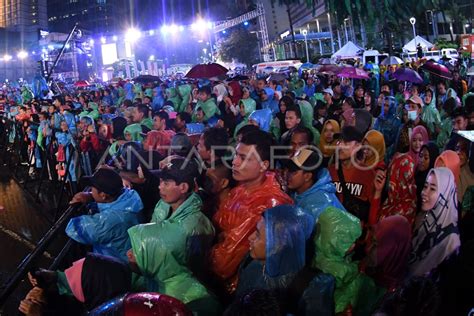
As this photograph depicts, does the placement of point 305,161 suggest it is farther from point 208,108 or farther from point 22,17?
point 22,17

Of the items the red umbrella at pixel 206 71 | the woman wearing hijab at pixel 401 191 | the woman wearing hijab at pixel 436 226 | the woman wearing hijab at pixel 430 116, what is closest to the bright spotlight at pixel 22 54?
the red umbrella at pixel 206 71

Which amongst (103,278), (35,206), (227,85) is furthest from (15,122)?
(103,278)

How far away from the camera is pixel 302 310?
2416mm

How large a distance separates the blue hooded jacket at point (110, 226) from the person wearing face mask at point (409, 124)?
3.81 metres

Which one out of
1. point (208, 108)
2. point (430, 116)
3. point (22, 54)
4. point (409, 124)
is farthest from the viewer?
point (22, 54)

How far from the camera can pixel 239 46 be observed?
53.4 meters

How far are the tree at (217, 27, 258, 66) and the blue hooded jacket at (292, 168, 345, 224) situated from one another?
50.3 metres

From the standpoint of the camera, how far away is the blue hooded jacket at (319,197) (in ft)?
11.0

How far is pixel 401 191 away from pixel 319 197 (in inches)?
40.1

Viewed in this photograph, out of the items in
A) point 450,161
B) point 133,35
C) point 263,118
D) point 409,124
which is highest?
point 133,35

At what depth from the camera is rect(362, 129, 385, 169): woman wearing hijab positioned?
4.53 m

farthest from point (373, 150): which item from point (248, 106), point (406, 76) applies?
point (406, 76)

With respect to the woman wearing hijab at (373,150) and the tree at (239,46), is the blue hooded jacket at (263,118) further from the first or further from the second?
the tree at (239,46)

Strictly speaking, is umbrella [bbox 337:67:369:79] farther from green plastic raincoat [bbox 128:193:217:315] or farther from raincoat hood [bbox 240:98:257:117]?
green plastic raincoat [bbox 128:193:217:315]
